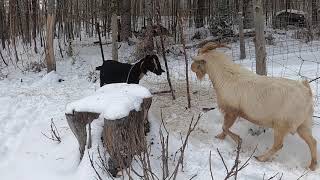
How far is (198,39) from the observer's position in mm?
13828

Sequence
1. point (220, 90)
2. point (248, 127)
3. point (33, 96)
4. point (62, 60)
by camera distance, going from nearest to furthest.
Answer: point (220, 90) → point (248, 127) → point (33, 96) → point (62, 60)

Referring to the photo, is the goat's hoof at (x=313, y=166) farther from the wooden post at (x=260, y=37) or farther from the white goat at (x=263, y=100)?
the wooden post at (x=260, y=37)

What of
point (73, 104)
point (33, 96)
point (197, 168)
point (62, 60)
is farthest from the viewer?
point (62, 60)

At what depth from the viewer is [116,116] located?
178 inches

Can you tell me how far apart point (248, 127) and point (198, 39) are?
27.7 ft

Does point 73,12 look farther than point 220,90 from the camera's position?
Yes

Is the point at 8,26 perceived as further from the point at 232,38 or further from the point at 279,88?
the point at 279,88

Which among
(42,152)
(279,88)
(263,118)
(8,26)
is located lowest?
(42,152)

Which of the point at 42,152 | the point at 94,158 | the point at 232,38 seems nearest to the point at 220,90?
the point at 94,158

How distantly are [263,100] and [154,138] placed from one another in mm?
1372

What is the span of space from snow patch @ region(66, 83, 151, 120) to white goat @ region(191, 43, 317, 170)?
3.14 feet

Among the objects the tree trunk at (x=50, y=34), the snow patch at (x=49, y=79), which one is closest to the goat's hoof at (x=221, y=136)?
the snow patch at (x=49, y=79)

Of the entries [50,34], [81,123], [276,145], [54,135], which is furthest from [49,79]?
[276,145]

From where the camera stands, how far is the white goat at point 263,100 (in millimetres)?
4668
